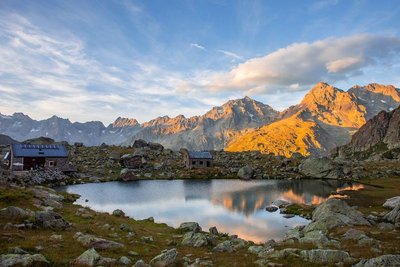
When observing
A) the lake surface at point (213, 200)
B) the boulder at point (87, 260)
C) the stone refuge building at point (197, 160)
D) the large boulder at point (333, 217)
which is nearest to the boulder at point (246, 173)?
the lake surface at point (213, 200)

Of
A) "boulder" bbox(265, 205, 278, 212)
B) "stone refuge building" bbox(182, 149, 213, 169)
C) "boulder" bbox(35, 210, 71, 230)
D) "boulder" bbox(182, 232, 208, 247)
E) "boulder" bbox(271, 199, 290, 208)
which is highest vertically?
"stone refuge building" bbox(182, 149, 213, 169)

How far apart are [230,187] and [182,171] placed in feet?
105

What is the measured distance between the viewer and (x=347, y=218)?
43500 millimetres

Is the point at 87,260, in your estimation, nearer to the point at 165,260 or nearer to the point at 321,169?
the point at 165,260

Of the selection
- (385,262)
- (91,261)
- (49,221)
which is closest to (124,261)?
(91,261)

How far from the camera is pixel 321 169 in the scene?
12506 cm

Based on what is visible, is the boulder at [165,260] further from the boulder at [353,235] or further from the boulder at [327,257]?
the boulder at [353,235]

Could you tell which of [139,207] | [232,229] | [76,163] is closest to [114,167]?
[76,163]

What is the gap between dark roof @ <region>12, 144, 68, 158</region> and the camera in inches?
3905

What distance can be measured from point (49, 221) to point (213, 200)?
47.5 meters

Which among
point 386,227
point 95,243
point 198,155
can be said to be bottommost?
point 386,227

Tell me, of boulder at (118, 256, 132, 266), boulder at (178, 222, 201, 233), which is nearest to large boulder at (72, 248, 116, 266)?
boulder at (118, 256, 132, 266)

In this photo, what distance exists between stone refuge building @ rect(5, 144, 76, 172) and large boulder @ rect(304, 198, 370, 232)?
81.9m

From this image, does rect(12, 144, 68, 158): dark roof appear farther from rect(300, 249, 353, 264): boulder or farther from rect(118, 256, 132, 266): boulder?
rect(300, 249, 353, 264): boulder
